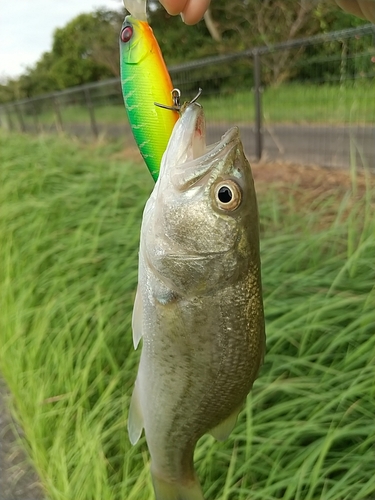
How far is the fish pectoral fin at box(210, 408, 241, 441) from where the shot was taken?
120 cm

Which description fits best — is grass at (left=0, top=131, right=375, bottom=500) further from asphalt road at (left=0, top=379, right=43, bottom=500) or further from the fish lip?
the fish lip

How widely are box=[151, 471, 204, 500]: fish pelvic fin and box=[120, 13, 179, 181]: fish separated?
98 centimetres

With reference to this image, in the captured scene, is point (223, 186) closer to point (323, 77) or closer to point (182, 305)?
point (182, 305)

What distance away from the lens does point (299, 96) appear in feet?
21.6

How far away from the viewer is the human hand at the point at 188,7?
1202mm

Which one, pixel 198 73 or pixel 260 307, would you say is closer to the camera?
pixel 260 307

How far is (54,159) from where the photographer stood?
529cm

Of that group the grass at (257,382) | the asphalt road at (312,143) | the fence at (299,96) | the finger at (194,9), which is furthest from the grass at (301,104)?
the finger at (194,9)

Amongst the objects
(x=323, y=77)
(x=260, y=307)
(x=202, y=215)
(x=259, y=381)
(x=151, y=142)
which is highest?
(x=323, y=77)

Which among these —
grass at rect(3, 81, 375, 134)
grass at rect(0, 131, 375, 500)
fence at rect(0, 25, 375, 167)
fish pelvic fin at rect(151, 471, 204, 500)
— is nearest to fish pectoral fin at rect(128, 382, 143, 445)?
fish pelvic fin at rect(151, 471, 204, 500)

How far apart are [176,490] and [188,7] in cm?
135

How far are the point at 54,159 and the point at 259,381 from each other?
396 centimetres

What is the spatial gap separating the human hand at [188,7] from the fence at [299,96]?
143 inches

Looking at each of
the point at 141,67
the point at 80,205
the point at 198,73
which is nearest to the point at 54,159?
the point at 80,205
